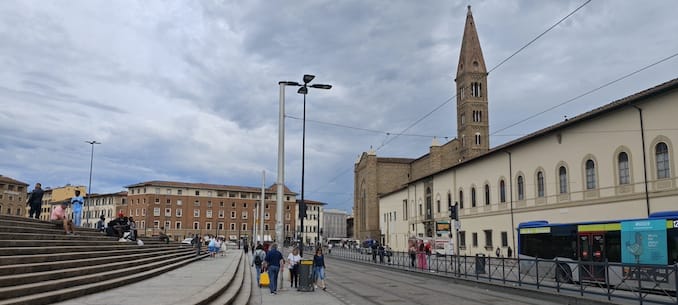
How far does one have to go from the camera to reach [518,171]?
1684 inches

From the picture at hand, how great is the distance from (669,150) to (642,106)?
3.11 meters

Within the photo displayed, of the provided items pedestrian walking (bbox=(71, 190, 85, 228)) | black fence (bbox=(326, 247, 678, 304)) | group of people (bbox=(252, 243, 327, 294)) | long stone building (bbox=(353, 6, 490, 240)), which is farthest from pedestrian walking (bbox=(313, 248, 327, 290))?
long stone building (bbox=(353, 6, 490, 240))

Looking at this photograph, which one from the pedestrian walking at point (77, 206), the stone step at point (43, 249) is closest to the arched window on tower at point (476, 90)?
the pedestrian walking at point (77, 206)

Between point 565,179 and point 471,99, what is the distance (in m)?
44.9

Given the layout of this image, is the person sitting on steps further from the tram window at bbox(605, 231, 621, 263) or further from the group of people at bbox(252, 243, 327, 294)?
the tram window at bbox(605, 231, 621, 263)

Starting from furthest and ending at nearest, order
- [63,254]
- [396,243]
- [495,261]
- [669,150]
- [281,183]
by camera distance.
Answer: [396,243]
[669,150]
[495,261]
[281,183]
[63,254]

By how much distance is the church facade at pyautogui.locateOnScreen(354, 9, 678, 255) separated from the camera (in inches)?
1128

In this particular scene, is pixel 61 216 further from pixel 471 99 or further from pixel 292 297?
pixel 471 99

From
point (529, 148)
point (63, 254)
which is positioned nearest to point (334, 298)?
point (63, 254)

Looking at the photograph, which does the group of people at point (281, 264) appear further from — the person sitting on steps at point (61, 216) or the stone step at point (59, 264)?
the person sitting on steps at point (61, 216)

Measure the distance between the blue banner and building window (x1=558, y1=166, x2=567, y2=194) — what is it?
18072 mm

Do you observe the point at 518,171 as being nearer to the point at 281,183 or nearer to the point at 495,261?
the point at 495,261

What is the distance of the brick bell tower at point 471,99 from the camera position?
79.5 metres

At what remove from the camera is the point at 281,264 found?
62.2 feet
